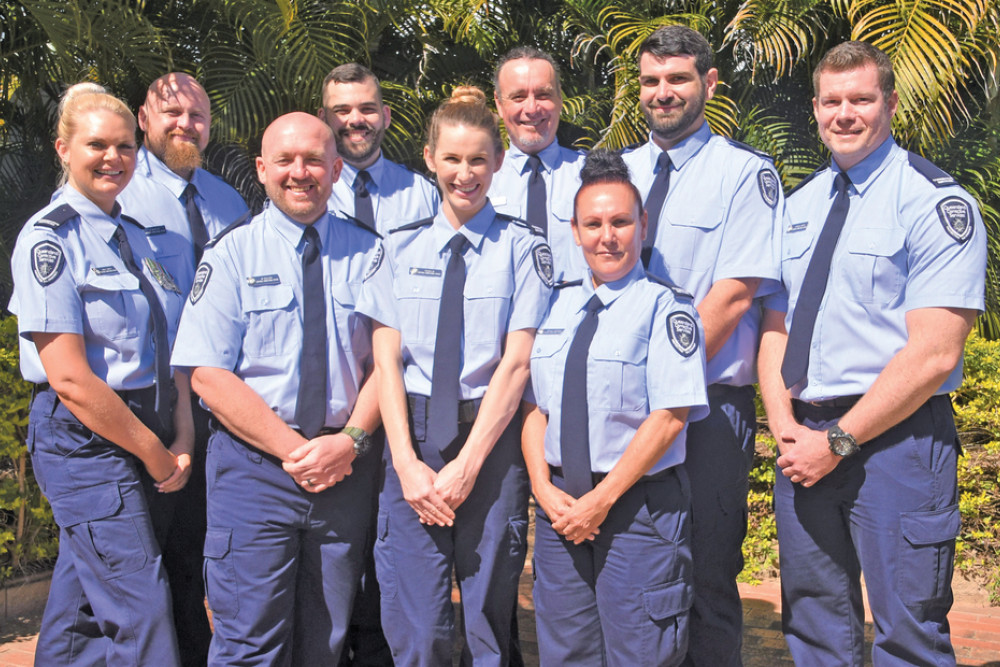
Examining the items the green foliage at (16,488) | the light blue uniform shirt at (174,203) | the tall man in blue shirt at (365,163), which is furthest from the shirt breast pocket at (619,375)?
the green foliage at (16,488)

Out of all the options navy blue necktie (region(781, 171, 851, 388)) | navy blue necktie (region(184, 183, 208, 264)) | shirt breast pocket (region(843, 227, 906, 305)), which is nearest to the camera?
shirt breast pocket (region(843, 227, 906, 305))

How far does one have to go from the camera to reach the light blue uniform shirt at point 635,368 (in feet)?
9.37

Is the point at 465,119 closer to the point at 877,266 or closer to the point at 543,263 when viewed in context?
the point at 543,263

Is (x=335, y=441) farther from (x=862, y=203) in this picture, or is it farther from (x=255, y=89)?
(x=255, y=89)

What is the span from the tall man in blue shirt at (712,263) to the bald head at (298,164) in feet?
3.57

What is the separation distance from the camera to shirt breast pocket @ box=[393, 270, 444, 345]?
316cm

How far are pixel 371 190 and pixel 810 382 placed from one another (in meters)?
1.89

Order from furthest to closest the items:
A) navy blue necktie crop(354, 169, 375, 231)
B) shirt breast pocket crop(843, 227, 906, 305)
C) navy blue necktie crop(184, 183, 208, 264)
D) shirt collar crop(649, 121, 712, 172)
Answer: navy blue necktie crop(354, 169, 375, 231) → navy blue necktie crop(184, 183, 208, 264) → shirt collar crop(649, 121, 712, 172) → shirt breast pocket crop(843, 227, 906, 305)

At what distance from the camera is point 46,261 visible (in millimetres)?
3010

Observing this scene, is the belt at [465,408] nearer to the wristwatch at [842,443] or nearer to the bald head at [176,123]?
the wristwatch at [842,443]

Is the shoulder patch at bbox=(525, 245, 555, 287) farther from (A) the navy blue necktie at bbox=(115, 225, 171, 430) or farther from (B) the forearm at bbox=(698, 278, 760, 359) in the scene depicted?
(A) the navy blue necktie at bbox=(115, 225, 171, 430)

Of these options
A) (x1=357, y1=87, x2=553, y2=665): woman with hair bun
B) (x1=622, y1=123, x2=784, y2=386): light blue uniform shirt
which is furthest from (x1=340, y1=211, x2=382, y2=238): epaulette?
(x1=622, y1=123, x2=784, y2=386): light blue uniform shirt

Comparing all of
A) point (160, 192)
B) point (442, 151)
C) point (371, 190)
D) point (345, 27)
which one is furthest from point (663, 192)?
point (345, 27)

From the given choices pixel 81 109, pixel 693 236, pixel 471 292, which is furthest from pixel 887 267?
pixel 81 109
